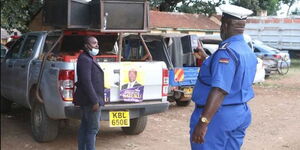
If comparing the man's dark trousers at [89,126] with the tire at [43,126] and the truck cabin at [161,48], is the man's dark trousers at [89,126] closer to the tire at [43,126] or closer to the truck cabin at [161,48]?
the tire at [43,126]

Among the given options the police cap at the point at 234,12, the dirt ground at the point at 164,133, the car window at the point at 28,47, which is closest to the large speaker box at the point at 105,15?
the car window at the point at 28,47

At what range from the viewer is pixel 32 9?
15453mm

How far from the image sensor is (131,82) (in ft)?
19.9

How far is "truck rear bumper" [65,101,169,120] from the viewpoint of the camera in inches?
230

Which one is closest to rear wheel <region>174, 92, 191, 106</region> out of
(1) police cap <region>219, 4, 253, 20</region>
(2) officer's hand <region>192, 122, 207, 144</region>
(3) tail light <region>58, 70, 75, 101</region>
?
(3) tail light <region>58, 70, 75, 101</region>

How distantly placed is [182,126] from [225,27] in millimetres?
4946

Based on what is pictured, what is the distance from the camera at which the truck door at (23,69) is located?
7039 millimetres

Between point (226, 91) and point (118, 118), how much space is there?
121 inches

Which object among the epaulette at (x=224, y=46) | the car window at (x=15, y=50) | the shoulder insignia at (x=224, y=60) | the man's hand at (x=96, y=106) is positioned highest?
the epaulette at (x=224, y=46)

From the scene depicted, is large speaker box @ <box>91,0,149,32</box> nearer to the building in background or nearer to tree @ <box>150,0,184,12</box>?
the building in background

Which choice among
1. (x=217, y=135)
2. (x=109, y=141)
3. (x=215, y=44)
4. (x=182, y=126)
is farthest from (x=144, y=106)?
(x=215, y=44)

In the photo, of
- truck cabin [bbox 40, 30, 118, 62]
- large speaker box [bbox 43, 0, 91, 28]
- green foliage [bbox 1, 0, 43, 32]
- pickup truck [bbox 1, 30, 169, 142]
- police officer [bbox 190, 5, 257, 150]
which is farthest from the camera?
green foliage [bbox 1, 0, 43, 32]

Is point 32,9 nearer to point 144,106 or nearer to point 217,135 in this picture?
point 144,106

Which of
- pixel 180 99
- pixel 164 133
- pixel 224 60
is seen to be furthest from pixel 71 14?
pixel 180 99
